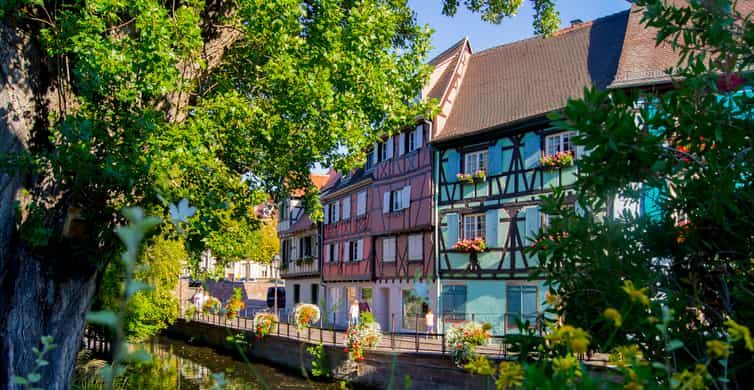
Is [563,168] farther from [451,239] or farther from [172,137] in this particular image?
[172,137]

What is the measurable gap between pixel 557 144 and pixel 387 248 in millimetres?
10581

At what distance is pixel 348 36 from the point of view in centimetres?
1143

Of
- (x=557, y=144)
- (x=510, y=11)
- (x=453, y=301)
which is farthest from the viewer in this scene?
(x=453, y=301)

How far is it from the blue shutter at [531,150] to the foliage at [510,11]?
10.6 metres

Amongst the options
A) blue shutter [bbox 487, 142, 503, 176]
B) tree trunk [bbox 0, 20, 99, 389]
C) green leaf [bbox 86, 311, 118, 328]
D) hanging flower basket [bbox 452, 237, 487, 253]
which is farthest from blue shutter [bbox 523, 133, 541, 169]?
green leaf [bbox 86, 311, 118, 328]

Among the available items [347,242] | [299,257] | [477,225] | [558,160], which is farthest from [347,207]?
[558,160]

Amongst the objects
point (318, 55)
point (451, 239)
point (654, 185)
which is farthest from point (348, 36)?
point (451, 239)

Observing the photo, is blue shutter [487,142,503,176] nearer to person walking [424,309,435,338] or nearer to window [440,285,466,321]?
window [440,285,466,321]

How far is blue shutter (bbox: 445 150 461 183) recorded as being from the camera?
2794cm

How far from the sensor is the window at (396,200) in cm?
3139

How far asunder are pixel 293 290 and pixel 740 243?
1821 inches

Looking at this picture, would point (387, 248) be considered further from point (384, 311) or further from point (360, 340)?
point (360, 340)

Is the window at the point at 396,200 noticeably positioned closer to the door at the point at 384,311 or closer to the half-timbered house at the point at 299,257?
the door at the point at 384,311

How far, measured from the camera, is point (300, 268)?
154ft
